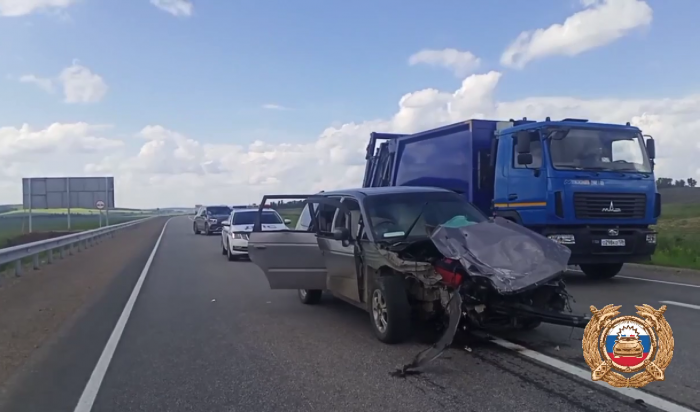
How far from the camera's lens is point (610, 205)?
1270cm

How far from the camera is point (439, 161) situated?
15.4 meters

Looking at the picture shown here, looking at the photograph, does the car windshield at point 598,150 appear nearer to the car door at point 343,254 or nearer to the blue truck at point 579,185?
the blue truck at point 579,185

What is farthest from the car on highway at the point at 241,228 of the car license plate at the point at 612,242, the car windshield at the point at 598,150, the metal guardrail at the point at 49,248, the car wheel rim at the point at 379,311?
the car wheel rim at the point at 379,311

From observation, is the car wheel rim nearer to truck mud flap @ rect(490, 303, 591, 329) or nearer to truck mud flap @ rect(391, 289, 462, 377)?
truck mud flap @ rect(391, 289, 462, 377)

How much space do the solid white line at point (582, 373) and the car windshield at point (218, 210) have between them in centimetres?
3283

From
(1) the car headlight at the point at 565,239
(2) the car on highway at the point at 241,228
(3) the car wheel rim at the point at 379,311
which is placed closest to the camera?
(3) the car wheel rim at the point at 379,311

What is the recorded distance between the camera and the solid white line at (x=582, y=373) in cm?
530

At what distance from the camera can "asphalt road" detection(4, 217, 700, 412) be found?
571cm

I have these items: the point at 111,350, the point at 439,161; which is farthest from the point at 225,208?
the point at 111,350

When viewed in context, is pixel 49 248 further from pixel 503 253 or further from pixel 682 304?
pixel 682 304

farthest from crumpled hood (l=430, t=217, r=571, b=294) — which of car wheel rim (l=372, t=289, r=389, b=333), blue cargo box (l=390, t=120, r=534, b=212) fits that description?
blue cargo box (l=390, t=120, r=534, b=212)

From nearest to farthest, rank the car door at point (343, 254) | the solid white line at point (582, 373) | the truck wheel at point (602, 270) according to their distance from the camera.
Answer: the solid white line at point (582, 373), the car door at point (343, 254), the truck wheel at point (602, 270)

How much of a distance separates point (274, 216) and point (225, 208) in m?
17.7

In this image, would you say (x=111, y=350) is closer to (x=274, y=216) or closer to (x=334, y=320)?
(x=334, y=320)
